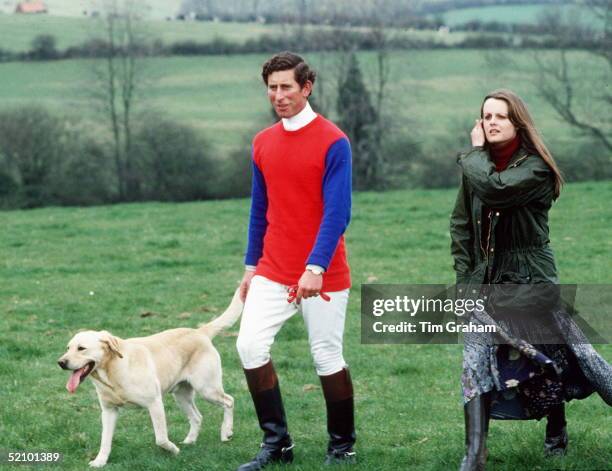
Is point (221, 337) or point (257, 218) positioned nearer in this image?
point (257, 218)

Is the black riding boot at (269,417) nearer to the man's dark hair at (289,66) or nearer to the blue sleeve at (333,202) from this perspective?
the blue sleeve at (333,202)

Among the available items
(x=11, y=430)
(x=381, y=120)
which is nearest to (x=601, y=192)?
(x=381, y=120)

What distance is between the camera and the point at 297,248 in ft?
21.6

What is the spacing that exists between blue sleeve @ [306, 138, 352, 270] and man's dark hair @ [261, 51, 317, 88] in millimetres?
457

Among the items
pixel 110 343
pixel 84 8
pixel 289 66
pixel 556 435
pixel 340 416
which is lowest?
pixel 556 435

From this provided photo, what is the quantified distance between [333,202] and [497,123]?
42.6 inches

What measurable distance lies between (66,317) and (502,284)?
334 inches

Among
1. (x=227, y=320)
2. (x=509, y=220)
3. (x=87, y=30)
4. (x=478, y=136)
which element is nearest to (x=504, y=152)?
(x=478, y=136)

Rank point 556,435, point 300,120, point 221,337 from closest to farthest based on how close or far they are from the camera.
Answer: point 300,120
point 556,435
point 221,337

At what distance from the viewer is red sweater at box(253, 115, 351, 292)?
6.46 metres

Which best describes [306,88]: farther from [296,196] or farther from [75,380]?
[75,380]

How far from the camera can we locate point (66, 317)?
13.5 metres

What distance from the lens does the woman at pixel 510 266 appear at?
6102mm

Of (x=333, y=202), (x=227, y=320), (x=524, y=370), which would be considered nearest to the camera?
(x=524, y=370)
